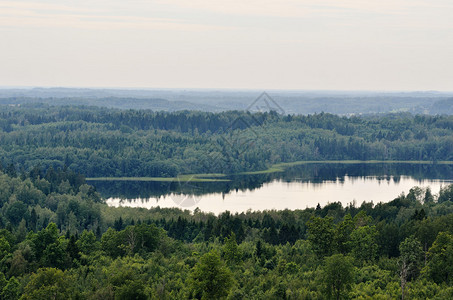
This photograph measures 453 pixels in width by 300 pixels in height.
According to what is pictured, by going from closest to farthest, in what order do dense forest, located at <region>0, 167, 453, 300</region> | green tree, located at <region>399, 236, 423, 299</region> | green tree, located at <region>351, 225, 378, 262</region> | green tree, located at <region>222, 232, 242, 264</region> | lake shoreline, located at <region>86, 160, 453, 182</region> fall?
dense forest, located at <region>0, 167, 453, 300</region>
green tree, located at <region>399, 236, 423, 299</region>
green tree, located at <region>222, 232, 242, 264</region>
green tree, located at <region>351, 225, 378, 262</region>
lake shoreline, located at <region>86, 160, 453, 182</region>

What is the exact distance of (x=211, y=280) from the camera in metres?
39.2

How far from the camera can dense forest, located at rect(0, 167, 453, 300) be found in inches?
1543

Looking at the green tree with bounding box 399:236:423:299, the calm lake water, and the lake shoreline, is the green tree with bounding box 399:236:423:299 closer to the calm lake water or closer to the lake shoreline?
the calm lake water

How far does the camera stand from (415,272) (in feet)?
146

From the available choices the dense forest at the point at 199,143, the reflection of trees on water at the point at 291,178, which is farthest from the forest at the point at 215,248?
the dense forest at the point at 199,143

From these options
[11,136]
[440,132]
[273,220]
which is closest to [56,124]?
[11,136]

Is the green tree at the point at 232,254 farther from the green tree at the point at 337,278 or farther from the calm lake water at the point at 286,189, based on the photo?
the calm lake water at the point at 286,189

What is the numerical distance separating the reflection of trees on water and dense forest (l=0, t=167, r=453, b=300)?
135ft

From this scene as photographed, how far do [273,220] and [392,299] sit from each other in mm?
30500

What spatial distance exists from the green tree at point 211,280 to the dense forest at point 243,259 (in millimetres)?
55

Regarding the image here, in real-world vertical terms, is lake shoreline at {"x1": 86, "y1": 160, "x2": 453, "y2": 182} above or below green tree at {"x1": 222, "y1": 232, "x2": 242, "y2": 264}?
below

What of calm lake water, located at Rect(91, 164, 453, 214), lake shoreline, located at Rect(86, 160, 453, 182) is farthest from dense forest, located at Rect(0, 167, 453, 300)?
lake shoreline, located at Rect(86, 160, 453, 182)

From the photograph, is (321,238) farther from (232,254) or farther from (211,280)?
(211,280)

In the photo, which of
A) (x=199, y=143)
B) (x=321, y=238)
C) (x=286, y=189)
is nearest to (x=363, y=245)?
(x=321, y=238)
